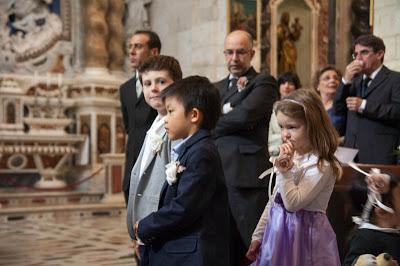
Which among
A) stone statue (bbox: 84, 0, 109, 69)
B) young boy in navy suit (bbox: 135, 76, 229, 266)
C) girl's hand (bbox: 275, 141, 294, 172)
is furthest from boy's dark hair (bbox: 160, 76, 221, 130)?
stone statue (bbox: 84, 0, 109, 69)

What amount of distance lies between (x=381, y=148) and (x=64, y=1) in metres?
8.83

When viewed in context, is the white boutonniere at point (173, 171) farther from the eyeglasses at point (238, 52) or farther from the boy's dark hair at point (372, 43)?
the boy's dark hair at point (372, 43)

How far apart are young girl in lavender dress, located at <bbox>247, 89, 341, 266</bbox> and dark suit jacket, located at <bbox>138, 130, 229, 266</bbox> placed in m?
0.33

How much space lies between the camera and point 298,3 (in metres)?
11.6

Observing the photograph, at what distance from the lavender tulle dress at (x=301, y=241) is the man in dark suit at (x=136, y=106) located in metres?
1.31

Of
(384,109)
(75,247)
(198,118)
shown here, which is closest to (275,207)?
(198,118)

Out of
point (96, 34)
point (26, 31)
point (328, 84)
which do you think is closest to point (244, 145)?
point (328, 84)

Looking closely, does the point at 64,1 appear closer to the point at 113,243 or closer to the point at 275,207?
the point at 113,243

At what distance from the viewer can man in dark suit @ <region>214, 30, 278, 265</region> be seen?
3.69m

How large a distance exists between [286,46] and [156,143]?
885cm

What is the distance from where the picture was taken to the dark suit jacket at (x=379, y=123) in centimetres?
425

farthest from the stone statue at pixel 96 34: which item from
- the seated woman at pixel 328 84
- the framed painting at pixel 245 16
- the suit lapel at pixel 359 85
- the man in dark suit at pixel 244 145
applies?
the man in dark suit at pixel 244 145

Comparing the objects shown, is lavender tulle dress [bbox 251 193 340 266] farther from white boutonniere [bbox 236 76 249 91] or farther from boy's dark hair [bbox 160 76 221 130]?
white boutonniere [bbox 236 76 249 91]

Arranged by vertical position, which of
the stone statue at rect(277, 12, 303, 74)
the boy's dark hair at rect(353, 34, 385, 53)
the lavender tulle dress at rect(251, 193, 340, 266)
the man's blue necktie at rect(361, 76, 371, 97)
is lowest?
the lavender tulle dress at rect(251, 193, 340, 266)
